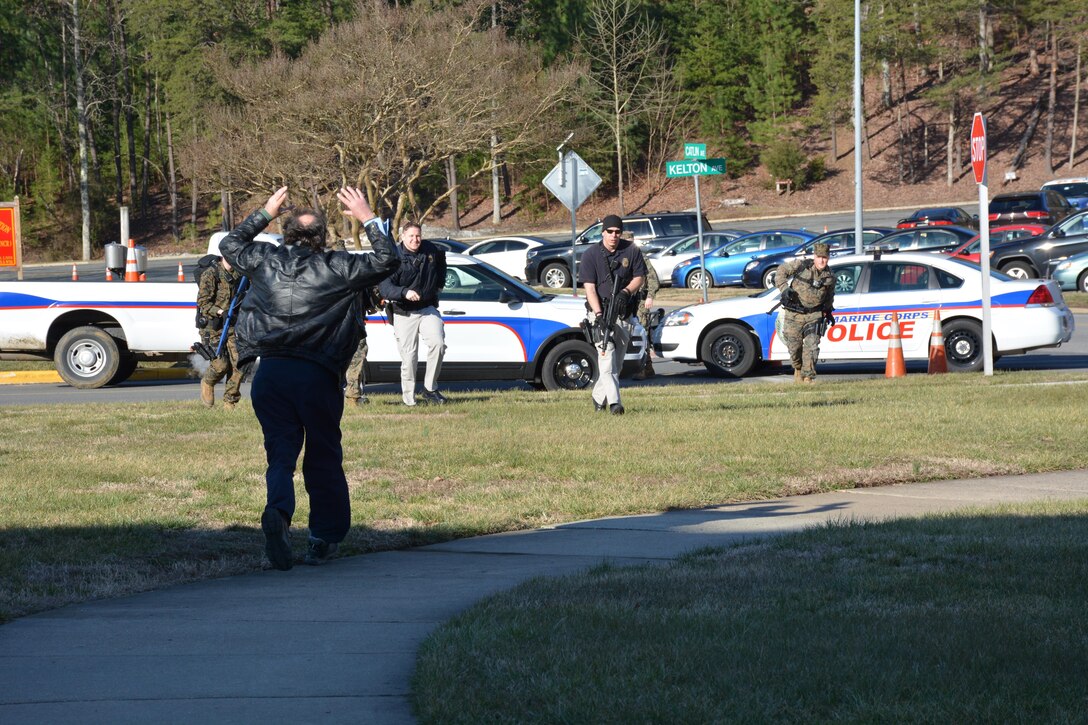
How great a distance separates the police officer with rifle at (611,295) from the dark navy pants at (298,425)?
17.3ft

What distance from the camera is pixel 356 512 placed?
8016mm

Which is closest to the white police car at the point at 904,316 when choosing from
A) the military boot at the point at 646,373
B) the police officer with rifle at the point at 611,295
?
the military boot at the point at 646,373

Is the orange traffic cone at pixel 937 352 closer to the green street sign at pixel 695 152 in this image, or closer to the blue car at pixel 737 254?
the green street sign at pixel 695 152

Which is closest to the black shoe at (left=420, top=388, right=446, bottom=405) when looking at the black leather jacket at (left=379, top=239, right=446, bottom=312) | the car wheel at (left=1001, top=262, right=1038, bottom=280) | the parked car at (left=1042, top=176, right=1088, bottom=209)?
the black leather jacket at (left=379, top=239, right=446, bottom=312)

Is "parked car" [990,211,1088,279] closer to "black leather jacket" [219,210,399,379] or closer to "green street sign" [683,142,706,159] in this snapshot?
"green street sign" [683,142,706,159]

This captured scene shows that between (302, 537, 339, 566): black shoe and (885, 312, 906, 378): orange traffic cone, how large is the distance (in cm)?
1096

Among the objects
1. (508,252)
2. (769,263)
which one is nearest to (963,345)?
(769,263)

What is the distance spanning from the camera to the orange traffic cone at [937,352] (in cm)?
1666

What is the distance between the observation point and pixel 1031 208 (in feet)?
128

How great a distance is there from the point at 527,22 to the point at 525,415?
208 feet

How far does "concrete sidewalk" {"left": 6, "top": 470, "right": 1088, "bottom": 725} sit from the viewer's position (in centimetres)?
439

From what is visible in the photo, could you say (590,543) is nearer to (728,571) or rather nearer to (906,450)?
(728,571)

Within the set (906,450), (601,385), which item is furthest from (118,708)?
(601,385)

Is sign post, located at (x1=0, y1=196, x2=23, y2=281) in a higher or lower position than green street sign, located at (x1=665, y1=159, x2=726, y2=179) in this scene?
lower
